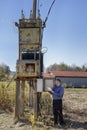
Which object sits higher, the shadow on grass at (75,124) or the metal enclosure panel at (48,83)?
the metal enclosure panel at (48,83)

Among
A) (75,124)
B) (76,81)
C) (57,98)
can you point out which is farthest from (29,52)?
(76,81)

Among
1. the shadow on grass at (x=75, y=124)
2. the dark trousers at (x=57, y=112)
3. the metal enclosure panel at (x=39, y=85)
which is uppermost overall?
the metal enclosure panel at (x=39, y=85)

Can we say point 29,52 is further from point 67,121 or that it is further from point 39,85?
point 67,121

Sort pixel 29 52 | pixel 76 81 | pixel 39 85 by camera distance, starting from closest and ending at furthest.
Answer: pixel 39 85
pixel 29 52
pixel 76 81

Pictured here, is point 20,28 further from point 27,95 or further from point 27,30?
point 27,95

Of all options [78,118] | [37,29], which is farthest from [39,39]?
[78,118]

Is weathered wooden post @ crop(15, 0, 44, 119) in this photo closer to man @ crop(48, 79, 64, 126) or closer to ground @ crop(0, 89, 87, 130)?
ground @ crop(0, 89, 87, 130)

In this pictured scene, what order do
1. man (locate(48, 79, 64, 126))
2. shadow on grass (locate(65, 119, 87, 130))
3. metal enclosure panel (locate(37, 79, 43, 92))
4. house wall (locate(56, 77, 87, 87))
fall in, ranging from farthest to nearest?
house wall (locate(56, 77, 87, 87))
metal enclosure panel (locate(37, 79, 43, 92))
man (locate(48, 79, 64, 126))
shadow on grass (locate(65, 119, 87, 130))

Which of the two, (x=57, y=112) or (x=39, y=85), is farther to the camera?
(x=39, y=85)

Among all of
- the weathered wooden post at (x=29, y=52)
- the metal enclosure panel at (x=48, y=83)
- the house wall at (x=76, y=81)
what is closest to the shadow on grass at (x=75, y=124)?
the weathered wooden post at (x=29, y=52)

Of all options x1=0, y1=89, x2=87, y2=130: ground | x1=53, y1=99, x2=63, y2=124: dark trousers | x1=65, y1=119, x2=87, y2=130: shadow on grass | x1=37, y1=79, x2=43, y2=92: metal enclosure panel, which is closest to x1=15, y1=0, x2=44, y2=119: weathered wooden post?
x1=37, y1=79, x2=43, y2=92: metal enclosure panel

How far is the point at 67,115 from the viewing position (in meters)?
11.9

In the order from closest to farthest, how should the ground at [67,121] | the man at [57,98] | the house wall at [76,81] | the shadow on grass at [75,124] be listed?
the ground at [67,121]
the shadow on grass at [75,124]
the man at [57,98]
the house wall at [76,81]

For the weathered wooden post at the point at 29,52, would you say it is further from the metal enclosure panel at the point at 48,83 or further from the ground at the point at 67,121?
the ground at the point at 67,121
